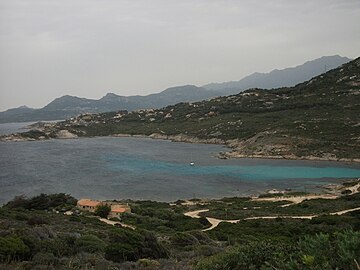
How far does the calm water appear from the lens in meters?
49.2

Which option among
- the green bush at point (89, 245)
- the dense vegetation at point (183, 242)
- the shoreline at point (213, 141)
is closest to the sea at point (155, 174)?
the shoreline at point (213, 141)

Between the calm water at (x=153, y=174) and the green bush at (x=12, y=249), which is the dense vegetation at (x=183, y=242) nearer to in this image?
the green bush at (x=12, y=249)

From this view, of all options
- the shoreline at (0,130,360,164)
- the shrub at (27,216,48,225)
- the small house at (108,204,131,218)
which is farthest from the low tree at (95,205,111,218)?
the shoreline at (0,130,360,164)

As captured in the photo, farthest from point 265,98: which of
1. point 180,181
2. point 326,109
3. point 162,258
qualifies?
point 162,258

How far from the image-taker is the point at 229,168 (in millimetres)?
66062

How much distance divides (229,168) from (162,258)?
53580mm

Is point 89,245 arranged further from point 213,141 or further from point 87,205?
point 213,141

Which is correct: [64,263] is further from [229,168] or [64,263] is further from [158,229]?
[229,168]

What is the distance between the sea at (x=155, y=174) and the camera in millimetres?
48906

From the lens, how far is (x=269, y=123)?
9669 centimetres

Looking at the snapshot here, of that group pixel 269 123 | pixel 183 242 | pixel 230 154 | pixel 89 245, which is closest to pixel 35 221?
pixel 89 245

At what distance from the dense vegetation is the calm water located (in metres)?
13.1

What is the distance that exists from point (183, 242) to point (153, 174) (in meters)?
44.6

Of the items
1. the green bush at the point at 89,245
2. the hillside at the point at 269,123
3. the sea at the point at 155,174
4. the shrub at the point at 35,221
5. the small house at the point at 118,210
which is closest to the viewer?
the green bush at the point at 89,245
